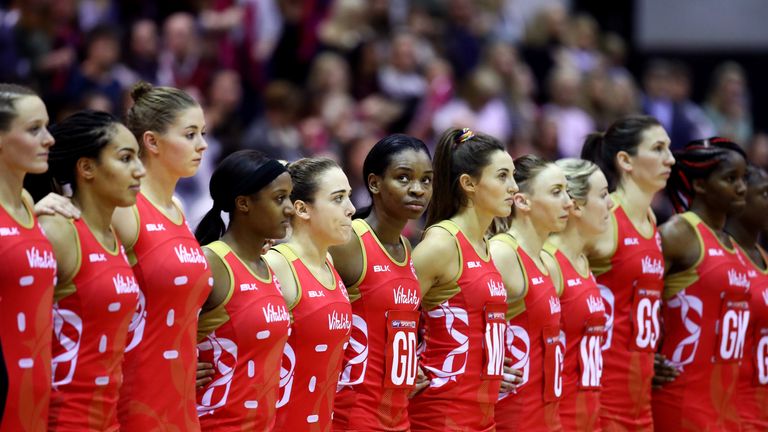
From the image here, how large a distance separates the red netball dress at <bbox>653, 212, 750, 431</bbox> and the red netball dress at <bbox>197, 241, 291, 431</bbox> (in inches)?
138

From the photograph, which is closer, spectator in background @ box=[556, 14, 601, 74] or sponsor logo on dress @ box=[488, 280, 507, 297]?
sponsor logo on dress @ box=[488, 280, 507, 297]

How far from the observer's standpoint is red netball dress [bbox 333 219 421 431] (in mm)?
7098

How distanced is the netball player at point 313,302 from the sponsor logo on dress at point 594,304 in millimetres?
1978

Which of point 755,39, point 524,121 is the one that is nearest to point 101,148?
point 524,121

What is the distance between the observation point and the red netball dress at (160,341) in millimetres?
6184

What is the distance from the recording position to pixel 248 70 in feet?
44.5

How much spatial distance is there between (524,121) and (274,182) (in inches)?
333

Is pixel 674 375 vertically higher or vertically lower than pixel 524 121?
lower

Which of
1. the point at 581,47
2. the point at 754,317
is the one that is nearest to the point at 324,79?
the point at 581,47

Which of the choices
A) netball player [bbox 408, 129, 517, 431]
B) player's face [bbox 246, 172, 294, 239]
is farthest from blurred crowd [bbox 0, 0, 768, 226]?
player's face [bbox 246, 172, 294, 239]

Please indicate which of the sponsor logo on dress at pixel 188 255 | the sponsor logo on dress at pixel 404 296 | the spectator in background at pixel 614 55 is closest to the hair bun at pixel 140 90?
the sponsor logo on dress at pixel 188 255

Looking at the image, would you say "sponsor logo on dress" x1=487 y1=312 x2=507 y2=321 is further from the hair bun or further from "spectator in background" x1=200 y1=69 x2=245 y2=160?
"spectator in background" x1=200 y1=69 x2=245 y2=160

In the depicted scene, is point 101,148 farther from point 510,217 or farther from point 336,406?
point 510,217

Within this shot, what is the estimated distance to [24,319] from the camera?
5.48 metres
